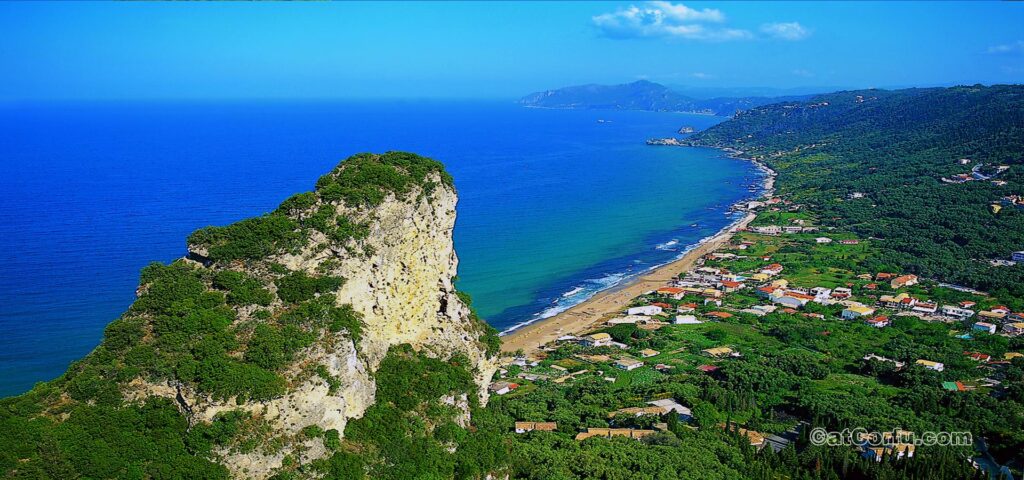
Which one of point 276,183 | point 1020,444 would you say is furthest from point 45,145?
point 1020,444

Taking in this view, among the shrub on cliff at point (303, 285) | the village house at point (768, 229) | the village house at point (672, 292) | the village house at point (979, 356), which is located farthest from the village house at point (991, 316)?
the shrub on cliff at point (303, 285)

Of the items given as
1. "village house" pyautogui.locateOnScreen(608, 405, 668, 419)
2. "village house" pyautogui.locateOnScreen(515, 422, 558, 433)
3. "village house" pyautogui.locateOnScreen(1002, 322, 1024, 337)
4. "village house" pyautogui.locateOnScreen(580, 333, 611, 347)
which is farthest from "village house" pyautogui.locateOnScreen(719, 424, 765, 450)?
"village house" pyautogui.locateOnScreen(1002, 322, 1024, 337)

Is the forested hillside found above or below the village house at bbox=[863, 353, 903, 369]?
above

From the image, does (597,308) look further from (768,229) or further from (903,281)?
(768,229)

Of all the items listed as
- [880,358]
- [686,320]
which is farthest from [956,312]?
[686,320]

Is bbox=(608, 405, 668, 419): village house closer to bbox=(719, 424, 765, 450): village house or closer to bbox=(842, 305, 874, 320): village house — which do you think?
bbox=(719, 424, 765, 450): village house

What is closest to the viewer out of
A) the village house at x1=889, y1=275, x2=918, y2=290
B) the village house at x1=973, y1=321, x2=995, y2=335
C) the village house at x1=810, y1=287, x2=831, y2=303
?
the village house at x1=973, y1=321, x2=995, y2=335
